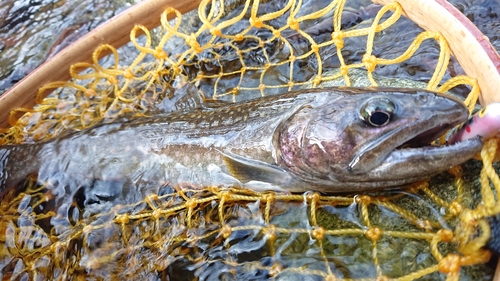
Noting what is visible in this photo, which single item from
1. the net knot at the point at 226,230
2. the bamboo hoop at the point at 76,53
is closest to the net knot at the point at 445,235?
the net knot at the point at 226,230

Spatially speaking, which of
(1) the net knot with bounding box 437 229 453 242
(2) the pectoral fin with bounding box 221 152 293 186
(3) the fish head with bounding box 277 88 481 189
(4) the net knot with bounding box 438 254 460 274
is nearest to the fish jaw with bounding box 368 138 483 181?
(3) the fish head with bounding box 277 88 481 189

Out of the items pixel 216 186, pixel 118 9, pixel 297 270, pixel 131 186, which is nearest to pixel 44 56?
pixel 118 9

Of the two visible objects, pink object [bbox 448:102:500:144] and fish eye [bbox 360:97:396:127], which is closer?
pink object [bbox 448:102:500:144]

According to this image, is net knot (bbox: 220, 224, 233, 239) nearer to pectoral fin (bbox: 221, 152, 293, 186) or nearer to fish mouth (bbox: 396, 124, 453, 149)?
pectoral fin (bbox: 221, 152, 293, 186)

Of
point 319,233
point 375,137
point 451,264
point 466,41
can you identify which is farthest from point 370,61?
point 451,264

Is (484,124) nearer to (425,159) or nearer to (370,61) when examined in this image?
(425,159)

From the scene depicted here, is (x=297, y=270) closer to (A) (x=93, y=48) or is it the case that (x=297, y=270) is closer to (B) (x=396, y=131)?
(B) (x=396, y=131)

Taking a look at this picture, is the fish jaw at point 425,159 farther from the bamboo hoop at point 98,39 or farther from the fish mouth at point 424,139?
the bamboo hoop at point 98,39
